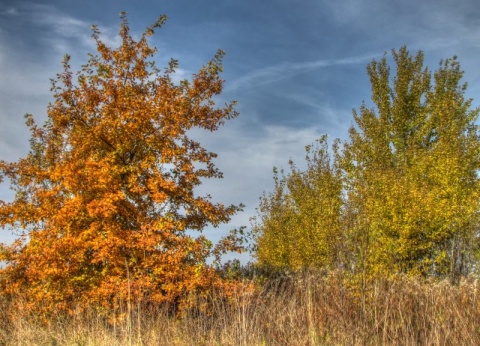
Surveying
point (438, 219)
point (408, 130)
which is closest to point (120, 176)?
point (438, 219)

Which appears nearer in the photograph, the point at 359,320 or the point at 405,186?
the point at 359,320

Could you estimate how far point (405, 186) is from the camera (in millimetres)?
17906

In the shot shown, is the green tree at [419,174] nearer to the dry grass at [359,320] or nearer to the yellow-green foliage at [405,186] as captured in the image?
the yellow-green foliage at [405,186]

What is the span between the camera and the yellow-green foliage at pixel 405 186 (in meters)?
17.3

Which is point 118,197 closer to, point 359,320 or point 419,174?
point 359,320

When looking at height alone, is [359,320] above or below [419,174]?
below

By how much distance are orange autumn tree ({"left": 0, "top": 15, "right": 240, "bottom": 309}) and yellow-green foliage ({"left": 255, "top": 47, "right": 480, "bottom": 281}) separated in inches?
175

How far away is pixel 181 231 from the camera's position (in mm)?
14008

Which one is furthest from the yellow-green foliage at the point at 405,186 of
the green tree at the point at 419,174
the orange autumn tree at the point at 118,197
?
the orange autumn tree at the point at 118,197

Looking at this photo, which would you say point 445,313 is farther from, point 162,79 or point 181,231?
point 162,79

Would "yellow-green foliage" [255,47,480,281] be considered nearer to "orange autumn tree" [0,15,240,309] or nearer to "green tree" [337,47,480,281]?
"green tree" [337,47,480,281]

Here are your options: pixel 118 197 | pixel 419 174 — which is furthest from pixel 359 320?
pixel 419 174

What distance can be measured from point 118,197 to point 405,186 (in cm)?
1071

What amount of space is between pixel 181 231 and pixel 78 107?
16.1 feet
